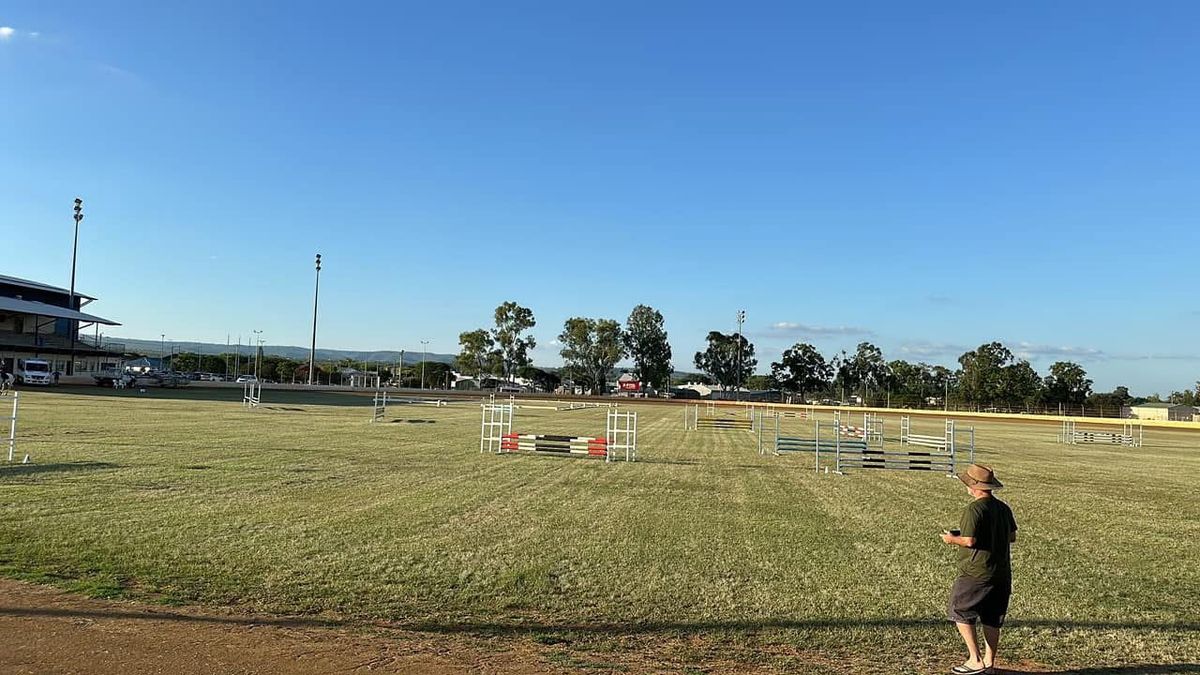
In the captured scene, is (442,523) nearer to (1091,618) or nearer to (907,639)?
(907,639)

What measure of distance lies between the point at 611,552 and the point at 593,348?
135376 mm

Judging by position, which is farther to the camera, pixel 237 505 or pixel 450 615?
pixel 237 505

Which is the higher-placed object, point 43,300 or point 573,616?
point 43,300

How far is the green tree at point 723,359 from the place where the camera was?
16350 cm

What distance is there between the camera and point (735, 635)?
683cm

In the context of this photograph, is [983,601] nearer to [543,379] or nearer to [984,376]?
[984,376]

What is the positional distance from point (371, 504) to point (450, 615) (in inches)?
234

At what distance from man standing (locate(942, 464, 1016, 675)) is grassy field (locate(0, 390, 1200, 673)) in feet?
1.13

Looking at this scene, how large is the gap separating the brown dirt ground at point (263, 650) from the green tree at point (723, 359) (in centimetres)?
15940

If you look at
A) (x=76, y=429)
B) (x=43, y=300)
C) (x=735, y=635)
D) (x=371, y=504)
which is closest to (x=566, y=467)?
(x=371, y=504)

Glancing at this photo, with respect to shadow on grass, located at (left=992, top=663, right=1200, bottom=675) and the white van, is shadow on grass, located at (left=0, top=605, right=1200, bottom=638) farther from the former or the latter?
the white van

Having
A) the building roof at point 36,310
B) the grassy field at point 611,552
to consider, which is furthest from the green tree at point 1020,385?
the building roof at point 36,310

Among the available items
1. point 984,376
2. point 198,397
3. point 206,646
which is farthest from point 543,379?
point 206,646

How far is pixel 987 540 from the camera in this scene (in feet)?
20.2
